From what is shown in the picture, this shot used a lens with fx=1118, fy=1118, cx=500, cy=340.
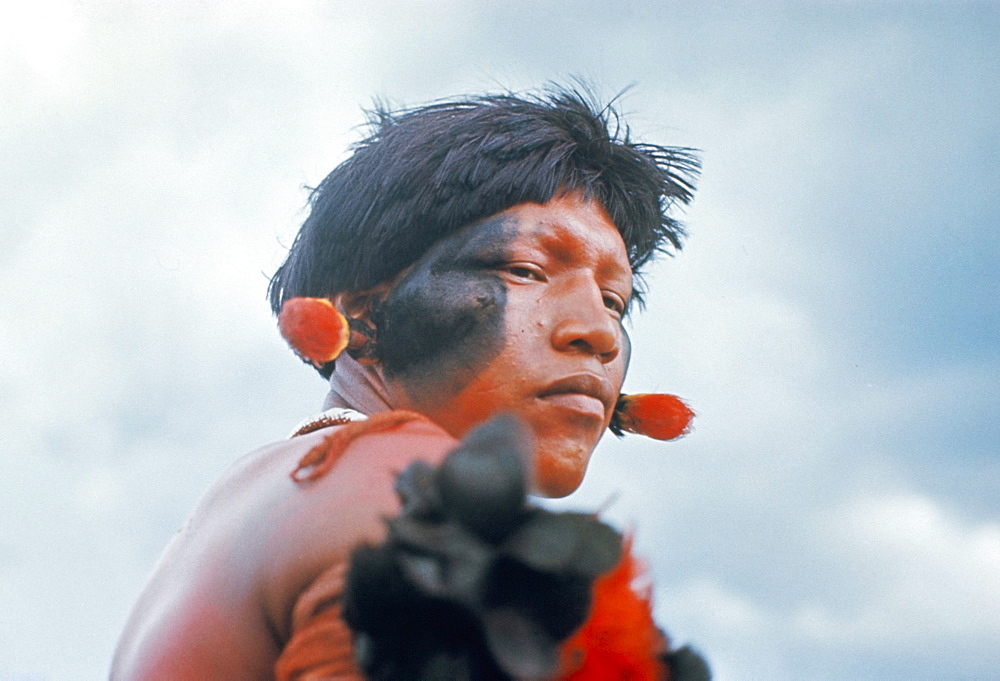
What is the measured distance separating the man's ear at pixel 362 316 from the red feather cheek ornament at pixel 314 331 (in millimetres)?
55

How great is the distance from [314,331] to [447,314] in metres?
0.38

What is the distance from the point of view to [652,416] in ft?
12.0

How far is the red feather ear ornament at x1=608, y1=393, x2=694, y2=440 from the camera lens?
3.63 meters

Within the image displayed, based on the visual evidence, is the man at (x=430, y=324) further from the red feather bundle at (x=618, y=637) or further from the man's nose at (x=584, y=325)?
the red feather bundle at (x=618, y=637)

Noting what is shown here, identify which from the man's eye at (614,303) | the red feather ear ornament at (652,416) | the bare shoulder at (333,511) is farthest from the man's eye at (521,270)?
the bare shoulder at (333,511)

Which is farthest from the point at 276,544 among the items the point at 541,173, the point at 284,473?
the point at 541,173

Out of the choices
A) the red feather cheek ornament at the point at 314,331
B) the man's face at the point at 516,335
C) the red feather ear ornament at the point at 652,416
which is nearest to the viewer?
the man's face at the point at 516,335

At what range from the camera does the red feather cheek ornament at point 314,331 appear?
3.08 metres

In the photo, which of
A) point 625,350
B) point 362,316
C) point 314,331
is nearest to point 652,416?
point 625,350

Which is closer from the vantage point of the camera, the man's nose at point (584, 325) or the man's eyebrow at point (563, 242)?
the man's nose at point (584, 325)

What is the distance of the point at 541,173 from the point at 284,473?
133cm

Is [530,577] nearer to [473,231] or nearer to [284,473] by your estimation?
[284,473]

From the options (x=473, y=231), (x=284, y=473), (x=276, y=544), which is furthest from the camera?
(x=473, y=231)

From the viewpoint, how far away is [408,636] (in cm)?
172
